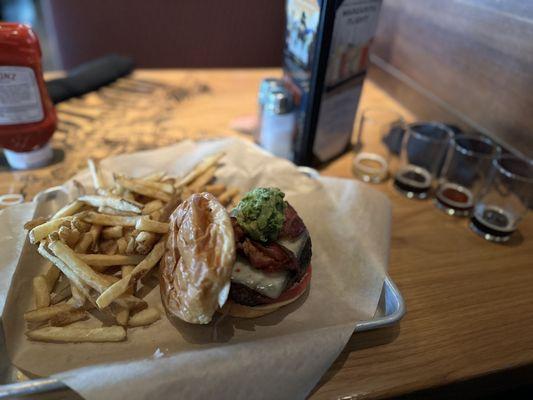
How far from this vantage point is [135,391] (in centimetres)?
88

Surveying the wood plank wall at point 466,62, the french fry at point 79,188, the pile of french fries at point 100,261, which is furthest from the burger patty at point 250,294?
the wood plank wall at point 466,62

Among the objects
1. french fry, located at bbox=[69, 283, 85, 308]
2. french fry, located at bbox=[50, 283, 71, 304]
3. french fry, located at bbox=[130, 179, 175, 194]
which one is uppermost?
french fry, located at bbox=[130, 179, 175, 194]

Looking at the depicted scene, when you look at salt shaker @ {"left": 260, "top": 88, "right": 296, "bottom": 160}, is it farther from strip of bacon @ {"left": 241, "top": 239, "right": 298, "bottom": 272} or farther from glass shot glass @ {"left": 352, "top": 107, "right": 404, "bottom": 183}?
strip of bacon @ {"left": 241, "top": 239, "right": 298, "bottom": 272}

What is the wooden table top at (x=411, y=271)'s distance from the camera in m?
1.06

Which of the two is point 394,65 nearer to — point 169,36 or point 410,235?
point 410,235

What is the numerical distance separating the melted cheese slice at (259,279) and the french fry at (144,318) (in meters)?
0.24

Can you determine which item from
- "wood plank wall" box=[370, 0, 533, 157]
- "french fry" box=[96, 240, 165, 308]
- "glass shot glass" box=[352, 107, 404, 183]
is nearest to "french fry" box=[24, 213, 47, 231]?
"french fry" box=[96, 240, 165, 308]

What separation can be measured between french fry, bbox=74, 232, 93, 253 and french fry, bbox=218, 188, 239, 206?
474 mm

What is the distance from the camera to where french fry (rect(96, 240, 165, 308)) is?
1.02 meters

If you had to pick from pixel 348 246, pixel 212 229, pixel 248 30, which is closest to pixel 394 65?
pixel 248 30

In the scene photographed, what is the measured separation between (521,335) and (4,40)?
1.95 meters

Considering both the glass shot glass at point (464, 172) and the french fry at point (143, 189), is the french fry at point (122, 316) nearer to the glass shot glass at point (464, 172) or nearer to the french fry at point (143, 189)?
the french fry at point (143, 189)

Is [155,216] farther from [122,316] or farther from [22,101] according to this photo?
[22,101]

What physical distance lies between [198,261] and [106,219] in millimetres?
423
